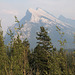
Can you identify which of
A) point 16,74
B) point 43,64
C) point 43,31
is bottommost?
point 43,64

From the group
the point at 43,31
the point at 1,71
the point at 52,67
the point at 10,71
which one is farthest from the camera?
the point at 43,31

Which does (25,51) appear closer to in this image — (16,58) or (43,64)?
(16,58)

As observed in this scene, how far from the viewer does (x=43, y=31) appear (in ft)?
107

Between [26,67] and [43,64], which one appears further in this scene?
[43,64]

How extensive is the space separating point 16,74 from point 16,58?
0.58 metres

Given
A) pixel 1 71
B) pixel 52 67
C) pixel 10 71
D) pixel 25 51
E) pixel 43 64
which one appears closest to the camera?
pixel 10 71

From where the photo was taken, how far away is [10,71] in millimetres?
4375

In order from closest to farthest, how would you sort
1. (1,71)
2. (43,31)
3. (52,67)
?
1. (1,71)
2. (52,67)
3. (43,31)

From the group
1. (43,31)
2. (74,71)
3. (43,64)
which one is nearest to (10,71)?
(74,71)

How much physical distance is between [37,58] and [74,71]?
2428 centimetres

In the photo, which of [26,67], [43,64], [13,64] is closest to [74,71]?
[26,67]

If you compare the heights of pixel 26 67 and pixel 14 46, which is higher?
pixel 14 46

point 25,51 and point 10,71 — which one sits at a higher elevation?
point 25,51

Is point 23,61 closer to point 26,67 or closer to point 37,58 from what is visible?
point 26,67
